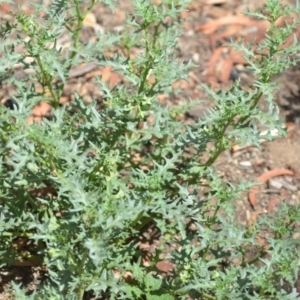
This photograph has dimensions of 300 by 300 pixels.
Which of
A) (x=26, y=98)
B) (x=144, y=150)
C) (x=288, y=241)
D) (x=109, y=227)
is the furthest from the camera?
(x=144, y=150)

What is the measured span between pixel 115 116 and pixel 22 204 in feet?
2.33

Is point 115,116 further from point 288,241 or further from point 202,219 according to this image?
point 288,241

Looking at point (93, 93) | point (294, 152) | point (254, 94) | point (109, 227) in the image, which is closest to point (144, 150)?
point (93, 93)

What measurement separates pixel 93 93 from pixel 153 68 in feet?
5.84

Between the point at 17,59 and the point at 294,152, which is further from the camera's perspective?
the point at 294,152

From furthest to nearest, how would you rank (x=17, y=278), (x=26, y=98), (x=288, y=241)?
(x=17, y=278) → (x=26, y=98) → (x=288, y=241)

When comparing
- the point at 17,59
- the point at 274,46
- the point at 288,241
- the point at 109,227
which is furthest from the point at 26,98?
the point at 288,241

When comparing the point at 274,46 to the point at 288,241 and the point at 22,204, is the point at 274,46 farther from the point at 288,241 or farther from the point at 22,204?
the point at 22,204

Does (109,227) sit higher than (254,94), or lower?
lower

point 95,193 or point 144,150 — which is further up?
point 95,193

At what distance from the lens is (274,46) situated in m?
3.26

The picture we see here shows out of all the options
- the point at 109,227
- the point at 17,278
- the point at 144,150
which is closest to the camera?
the point at 109,227

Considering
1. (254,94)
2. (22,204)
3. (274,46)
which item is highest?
(274,46)

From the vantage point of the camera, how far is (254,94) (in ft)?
10.8
